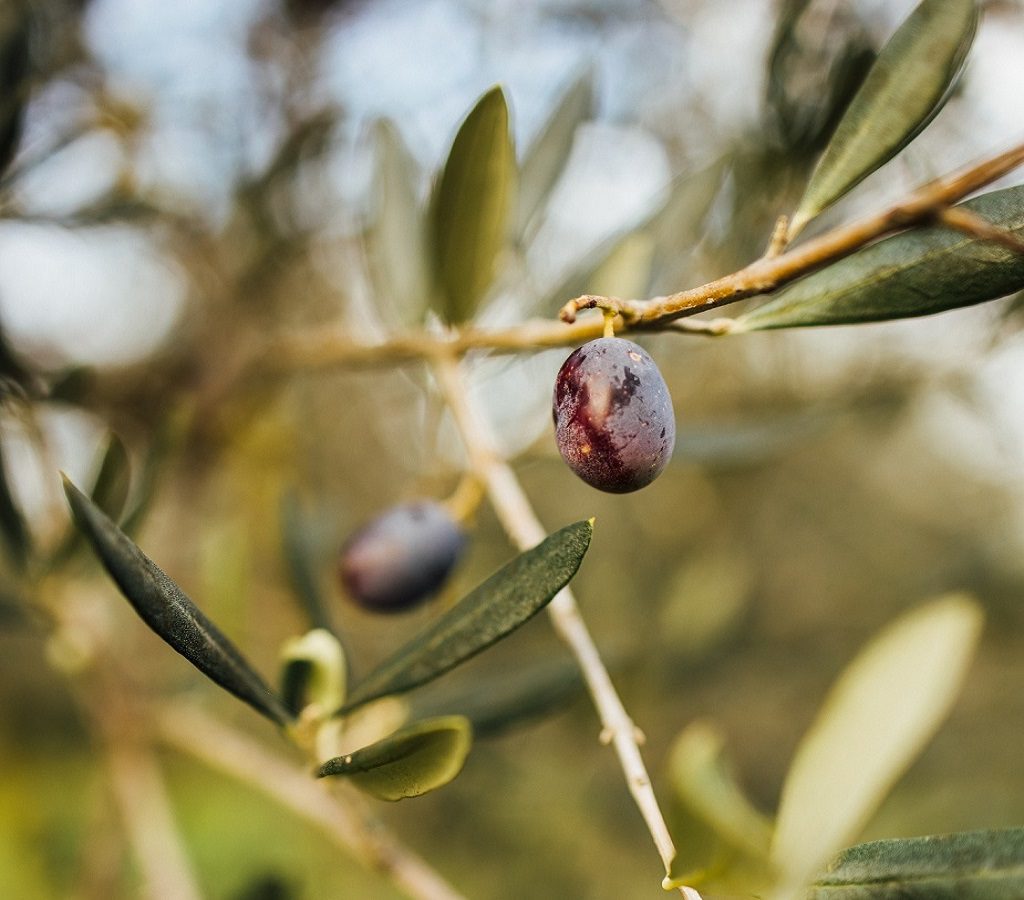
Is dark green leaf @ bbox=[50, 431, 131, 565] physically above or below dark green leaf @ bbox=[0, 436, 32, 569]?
below

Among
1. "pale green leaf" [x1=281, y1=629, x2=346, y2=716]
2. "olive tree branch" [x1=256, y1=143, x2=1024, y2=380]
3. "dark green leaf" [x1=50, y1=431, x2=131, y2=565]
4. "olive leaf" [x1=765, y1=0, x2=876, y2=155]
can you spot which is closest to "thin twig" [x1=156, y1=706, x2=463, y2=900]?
"pale green leaf" [x1=281, y1=629, x2=346, y2=716]

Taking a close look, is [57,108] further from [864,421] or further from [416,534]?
[864,421]

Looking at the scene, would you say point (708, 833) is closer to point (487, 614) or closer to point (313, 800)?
point (487, 614)

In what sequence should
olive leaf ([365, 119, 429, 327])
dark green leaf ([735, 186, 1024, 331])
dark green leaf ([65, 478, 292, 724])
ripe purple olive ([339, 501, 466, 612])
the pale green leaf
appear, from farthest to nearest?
olive leaf ([365, 119, 429, 327]) < ripe purple olive ([339, 501, 466, 612]) < the pale green leaf < dark green leaf ([735, 186, 1024, 331]) < dark green leaf ([65, 478, 292, 724])

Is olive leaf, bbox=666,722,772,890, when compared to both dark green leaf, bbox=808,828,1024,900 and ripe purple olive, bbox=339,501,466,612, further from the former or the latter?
ripe purple olive, bbox=339,501,466,612

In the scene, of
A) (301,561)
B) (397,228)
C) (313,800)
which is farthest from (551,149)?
(313,800)

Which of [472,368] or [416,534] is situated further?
[472,368]

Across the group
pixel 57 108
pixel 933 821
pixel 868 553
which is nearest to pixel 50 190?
pixel 57 108
